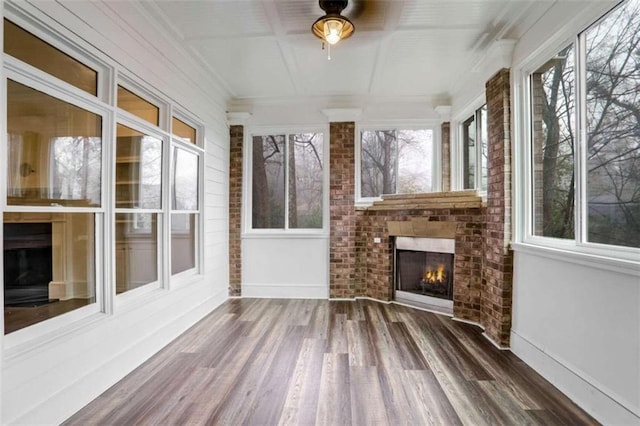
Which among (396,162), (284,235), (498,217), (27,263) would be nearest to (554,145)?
(498,217)

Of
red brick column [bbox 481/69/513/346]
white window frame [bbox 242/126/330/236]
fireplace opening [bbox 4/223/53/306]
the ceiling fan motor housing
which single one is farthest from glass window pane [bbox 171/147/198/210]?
red brick column [bbox 481/69/513/346]

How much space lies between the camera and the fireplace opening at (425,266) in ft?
13.4

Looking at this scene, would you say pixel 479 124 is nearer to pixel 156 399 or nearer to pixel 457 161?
pixel 457 161

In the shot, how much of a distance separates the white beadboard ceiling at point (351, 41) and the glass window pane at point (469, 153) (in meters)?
0.54

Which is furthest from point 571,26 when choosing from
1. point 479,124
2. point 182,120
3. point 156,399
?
point 156,399

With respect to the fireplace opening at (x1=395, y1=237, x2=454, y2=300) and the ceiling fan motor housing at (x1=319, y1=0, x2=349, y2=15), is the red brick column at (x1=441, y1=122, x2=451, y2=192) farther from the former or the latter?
the ceiling fan motor housing at (x1=319, y1=0, x2=349, y2=15)

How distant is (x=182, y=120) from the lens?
3.59 metres

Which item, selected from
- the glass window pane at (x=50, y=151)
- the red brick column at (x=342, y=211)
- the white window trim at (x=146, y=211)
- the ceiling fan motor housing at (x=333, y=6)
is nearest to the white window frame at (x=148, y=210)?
the white window trim at (x=146, y=211)

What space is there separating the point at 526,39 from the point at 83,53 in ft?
11.5

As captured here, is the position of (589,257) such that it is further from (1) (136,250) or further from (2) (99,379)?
(1) (136,250)

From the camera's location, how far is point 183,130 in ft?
12.0

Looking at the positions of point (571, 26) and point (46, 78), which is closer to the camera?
point (46, 78)

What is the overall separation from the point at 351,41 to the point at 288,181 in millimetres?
2253

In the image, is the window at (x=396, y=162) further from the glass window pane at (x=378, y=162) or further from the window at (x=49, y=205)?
the window at (x=49, y=205)
